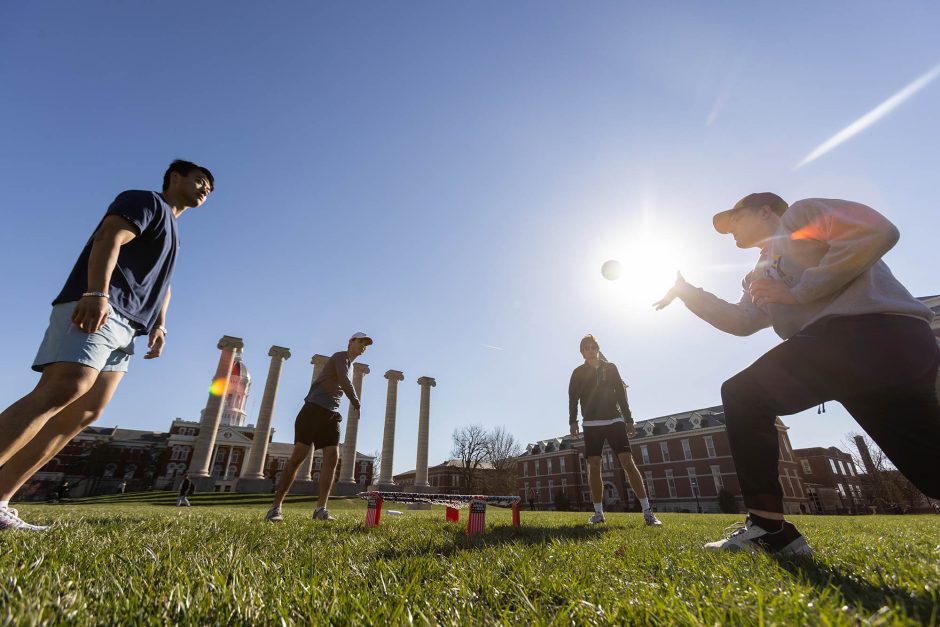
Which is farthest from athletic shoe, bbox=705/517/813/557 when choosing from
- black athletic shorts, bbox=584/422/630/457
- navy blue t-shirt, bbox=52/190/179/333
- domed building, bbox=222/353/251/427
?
domed building, bbox=222/353/251/427

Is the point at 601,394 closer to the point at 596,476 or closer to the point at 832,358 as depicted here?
the point at 596,476

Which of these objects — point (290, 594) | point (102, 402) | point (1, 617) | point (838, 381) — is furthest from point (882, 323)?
point (102, 402)

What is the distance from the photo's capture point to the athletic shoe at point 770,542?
2525 mm

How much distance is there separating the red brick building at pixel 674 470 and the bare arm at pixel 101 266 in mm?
50434

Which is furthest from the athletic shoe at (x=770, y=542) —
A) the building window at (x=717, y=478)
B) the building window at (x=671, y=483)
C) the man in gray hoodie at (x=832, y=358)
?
the building window at (x=671, y=483)

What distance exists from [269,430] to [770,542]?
137 feet

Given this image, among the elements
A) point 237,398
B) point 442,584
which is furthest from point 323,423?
point 237,398

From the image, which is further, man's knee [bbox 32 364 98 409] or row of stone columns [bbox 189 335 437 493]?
row of stone columns [bbox 189 335 437 493]

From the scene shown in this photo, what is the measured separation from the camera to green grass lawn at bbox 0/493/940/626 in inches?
50.0

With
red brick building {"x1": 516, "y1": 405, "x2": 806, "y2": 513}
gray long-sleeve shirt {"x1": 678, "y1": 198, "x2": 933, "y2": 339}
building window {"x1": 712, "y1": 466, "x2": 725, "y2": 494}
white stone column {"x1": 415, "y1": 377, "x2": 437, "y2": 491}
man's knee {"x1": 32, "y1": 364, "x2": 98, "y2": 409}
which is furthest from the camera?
red brick building {"x1": 516, "y1": 405, "x2": 806, "y2": 513}

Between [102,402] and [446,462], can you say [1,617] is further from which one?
[446,462]

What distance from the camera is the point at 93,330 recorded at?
3.01 meters

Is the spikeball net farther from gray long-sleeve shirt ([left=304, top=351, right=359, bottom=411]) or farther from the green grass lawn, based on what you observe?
gray long-sleeve shirt ([left=304, top=351, right=359, bottom=411])

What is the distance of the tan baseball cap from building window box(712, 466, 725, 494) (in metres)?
56.8
